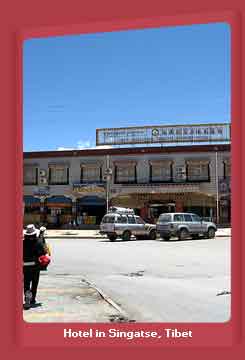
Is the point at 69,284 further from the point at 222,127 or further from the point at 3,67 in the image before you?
the point at 222,127

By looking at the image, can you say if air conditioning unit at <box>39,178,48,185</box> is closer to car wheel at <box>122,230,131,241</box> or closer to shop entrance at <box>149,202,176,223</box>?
shop entrance at <box>149,202,176,223</box>

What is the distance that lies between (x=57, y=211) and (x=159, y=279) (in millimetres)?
33659

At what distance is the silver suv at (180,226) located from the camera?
29656mm

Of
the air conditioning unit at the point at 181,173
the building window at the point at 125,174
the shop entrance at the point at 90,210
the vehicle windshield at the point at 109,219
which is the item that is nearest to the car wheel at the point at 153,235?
the vehicle windshield at the point at 109,219

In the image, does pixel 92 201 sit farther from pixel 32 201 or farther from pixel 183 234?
pixel 183 234

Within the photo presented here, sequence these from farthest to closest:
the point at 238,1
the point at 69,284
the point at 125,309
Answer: the point at 69,284 → the point at 125,309 → the point at 238,1

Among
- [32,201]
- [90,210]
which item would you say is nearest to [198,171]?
[90,210]

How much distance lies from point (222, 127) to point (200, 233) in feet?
49.3

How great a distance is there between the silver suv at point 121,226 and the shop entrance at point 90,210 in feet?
44.7

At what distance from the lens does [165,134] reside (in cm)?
4512

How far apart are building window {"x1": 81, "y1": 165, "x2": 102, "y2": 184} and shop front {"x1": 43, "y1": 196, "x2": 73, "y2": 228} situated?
2.35m

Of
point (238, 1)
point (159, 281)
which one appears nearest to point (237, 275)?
point (238, 1)

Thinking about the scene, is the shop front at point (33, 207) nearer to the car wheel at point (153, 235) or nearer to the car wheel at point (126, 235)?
the car wheel at point (153, 235)

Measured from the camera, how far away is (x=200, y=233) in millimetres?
31266
